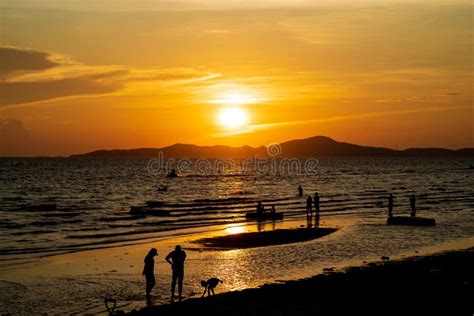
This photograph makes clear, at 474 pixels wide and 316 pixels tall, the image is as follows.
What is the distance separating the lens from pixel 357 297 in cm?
1883

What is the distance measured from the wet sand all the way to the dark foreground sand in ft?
38.1

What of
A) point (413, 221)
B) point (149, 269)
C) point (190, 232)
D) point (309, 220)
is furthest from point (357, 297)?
point (309, 220)

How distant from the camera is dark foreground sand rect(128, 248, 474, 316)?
1719 centimetres

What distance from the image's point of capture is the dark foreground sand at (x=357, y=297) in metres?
17.2

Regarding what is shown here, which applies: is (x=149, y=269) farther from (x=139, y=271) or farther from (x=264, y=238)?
(x=264, y=238)

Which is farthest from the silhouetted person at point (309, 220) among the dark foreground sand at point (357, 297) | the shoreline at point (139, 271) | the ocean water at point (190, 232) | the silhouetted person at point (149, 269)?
the silhouetted person at point (149, 269)

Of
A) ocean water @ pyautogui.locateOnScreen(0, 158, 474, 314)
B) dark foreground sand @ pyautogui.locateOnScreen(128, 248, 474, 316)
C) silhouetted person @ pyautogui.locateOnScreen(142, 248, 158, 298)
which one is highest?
silhouetted person @ pyautogui.locateOnScreen(142, 248, 158, 298)

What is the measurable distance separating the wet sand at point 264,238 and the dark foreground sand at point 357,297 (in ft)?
38.1

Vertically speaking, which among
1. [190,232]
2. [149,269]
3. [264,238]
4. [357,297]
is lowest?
[190,232]

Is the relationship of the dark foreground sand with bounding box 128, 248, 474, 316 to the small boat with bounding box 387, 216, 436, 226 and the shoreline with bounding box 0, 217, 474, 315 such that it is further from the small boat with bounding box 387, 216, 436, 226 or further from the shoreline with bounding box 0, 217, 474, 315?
the small boat with bounding box 387, 216, 436, 226

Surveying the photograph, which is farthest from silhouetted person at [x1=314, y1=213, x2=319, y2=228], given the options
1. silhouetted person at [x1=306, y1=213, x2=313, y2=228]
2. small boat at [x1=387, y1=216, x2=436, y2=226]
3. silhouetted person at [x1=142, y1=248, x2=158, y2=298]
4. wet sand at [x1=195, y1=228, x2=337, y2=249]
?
silhouetted person at [x1=142, y1=248, x2=158, y2=298]

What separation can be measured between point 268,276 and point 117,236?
19.1 meters

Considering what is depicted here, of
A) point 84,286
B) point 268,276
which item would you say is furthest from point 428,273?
point 84,286

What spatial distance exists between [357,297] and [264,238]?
61.5ft
